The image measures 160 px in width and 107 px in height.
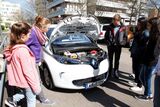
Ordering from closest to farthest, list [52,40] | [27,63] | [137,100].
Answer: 1. [27,63]
2. [137,100]
3. [52,40]

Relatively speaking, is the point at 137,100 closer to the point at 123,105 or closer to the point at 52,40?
the point at 123,105

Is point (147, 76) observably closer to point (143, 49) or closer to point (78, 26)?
point (143, 49)

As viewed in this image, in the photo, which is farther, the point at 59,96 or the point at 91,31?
the point at 91,31

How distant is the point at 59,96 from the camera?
6012 millimetres

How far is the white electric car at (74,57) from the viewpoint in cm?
603

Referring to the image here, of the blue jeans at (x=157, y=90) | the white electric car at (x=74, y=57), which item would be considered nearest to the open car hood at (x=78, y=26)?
the white electric car at (x=74, y=57)

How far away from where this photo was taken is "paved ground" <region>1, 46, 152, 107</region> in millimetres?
5438

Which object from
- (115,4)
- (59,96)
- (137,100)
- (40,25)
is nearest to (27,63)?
(40,25)

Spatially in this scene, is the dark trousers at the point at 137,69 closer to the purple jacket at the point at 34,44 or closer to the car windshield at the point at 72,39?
the car windshield at the point at 72,39

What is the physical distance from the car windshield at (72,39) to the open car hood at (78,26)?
0.12 metres

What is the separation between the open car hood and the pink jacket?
9.82ft

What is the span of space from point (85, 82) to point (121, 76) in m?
2.05

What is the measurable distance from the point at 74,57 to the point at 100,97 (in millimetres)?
1246

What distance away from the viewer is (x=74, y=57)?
6.56m
